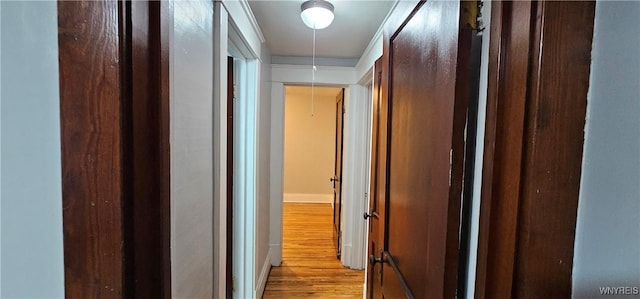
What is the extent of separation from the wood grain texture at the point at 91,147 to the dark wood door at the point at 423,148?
699 mm

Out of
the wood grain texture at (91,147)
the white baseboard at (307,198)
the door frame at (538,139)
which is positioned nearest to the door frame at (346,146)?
the door frame at (538,139)

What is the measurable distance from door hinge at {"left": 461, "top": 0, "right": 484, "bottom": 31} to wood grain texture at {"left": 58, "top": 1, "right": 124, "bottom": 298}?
0.70m

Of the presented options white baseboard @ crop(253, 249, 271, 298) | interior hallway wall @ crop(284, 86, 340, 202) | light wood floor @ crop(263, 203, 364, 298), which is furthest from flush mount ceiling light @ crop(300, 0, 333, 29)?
interior hallway wall @ crop(284, 86, 340, 202)

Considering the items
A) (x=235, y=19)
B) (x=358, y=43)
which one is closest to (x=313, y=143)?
(x=358, y=43)

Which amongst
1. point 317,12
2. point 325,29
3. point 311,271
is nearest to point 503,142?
point 317,12

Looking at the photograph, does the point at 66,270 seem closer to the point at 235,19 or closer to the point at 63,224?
the point at 63,224

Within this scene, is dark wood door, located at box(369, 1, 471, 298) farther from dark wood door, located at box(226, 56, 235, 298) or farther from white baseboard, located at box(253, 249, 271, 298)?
white baseboard, located at box(253, 249, 271, 298)

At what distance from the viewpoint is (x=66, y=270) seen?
21.3 inches

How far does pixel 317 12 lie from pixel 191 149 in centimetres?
115

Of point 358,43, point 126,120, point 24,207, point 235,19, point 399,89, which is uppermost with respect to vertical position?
point 358,43

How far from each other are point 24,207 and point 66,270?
14cm

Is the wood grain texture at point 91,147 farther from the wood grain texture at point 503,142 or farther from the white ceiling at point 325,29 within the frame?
the white ceiling at point 325,29

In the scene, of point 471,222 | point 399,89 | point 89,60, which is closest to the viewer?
point 89,60

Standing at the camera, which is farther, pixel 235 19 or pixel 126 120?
pixel 235 19
